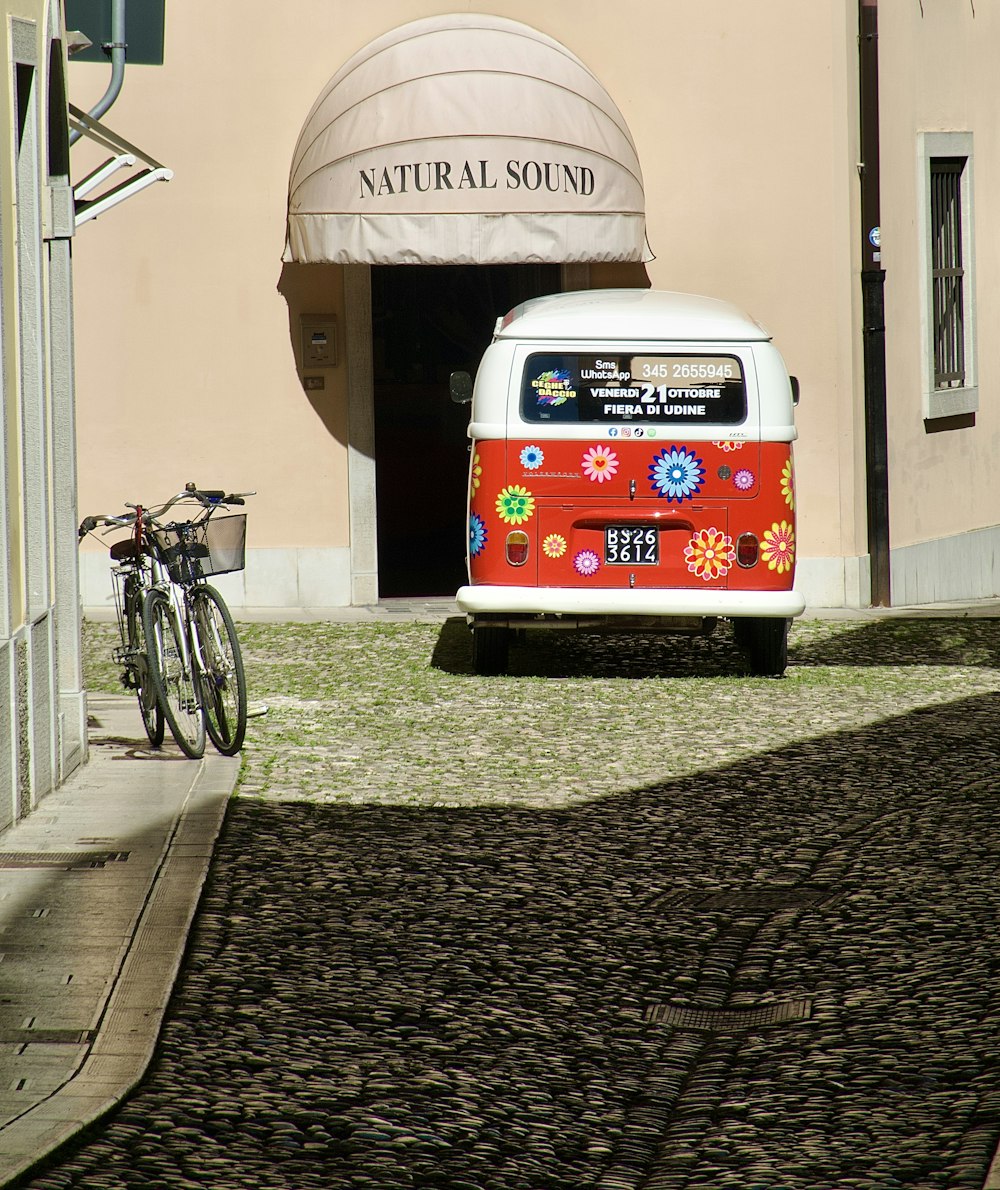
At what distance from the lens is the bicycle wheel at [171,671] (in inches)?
332

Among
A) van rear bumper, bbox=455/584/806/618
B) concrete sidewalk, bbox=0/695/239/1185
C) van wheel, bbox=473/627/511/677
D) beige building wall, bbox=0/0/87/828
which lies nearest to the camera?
concrete sidewalk, bbox=0/695/239/1185

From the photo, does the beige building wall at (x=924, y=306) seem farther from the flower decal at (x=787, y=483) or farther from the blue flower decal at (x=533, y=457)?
the blue flower decal at (x=533, y=457)

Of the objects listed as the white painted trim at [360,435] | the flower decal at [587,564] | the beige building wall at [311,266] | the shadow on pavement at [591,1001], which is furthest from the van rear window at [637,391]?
the beige building wall at [311,266]

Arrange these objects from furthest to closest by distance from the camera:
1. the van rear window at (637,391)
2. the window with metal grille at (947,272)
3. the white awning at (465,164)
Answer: the window with metal grille at (947,272) → the white awning at (465,164) → the van rear window at (637,391)

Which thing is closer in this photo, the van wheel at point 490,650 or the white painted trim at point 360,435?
the van wheel at point 490,650

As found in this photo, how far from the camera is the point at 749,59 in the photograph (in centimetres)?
1452

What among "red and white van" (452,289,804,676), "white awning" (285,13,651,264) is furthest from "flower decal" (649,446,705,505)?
"white awning" (285,13,651,264)

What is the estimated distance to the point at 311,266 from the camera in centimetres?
1451

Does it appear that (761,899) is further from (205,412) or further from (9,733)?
(205,412)

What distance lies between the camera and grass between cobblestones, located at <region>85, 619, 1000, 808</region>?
320 inches

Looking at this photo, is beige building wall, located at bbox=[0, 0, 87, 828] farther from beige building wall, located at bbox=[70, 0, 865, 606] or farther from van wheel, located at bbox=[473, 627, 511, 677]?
beige building wall, located at bbox=[70, 0, 865, 606]

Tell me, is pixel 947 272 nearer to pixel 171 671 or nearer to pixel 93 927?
pixel 171 671

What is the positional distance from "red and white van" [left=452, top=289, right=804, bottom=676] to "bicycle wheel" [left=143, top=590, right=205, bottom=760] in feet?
7.04

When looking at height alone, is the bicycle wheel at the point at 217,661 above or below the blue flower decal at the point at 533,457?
below
